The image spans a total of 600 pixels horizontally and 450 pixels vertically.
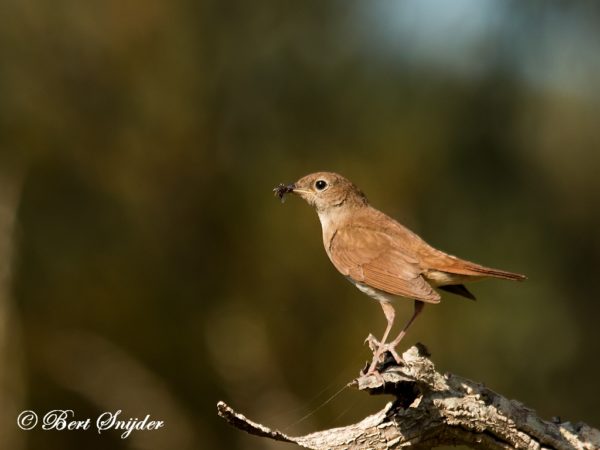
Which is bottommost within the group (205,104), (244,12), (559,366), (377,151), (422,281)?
(559,366)

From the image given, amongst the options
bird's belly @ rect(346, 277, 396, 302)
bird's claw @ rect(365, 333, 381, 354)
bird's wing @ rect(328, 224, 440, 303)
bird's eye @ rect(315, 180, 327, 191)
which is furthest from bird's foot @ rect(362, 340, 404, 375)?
bird's eye @ rect(315, 180, 327, 191)

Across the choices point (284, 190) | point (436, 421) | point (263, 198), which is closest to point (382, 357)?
point (436, 421)

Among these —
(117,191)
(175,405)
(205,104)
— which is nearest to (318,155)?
(205,104)

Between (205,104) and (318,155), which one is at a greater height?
(205,104)

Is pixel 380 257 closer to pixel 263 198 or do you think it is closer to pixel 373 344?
pixel 373 344

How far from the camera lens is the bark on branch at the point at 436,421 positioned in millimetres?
4535

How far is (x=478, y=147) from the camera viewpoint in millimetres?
11867

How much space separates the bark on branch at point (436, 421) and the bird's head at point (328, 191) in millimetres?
1939

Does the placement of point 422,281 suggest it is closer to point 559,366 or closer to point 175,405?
point 175,405

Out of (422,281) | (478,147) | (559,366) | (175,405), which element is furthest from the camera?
(478,147)

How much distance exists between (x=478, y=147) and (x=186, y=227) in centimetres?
431

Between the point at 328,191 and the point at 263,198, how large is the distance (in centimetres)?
383

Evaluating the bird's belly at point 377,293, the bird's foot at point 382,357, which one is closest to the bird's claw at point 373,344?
the bird's foot at point 382,357

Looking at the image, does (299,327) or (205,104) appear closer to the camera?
(299,327)
